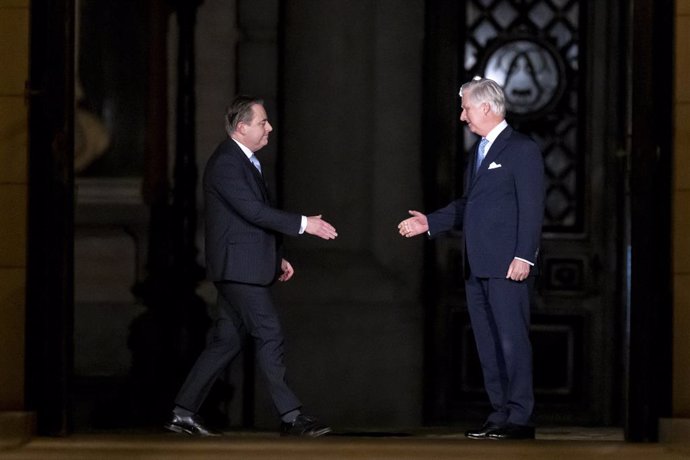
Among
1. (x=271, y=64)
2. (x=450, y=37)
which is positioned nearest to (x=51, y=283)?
(x=271, y=64)

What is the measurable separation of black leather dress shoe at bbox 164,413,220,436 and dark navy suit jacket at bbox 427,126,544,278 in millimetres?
1542

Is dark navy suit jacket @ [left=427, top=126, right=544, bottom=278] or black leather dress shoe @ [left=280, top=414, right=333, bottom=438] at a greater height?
dark navy suit jacket @ [left=427, top=126, right=544, bottom=278]

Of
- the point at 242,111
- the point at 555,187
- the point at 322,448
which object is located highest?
the point at 242,111

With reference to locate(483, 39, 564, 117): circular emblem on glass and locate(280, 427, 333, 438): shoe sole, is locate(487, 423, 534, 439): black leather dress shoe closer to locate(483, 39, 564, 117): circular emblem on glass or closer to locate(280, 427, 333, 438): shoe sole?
locate(280, 427, 333, 438): shoe sole

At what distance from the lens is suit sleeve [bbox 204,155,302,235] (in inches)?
353

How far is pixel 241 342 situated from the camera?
30.5ft

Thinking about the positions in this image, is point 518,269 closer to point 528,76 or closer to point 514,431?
point 514,431

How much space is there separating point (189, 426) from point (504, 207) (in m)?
1.89

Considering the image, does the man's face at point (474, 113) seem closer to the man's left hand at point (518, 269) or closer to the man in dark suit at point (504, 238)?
the man in dark suit at point (504, 238)

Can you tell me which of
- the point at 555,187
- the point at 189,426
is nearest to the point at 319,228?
the point at 189,426

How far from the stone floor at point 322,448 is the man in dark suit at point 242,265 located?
7.2 inches

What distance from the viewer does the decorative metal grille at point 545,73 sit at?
10.4 m

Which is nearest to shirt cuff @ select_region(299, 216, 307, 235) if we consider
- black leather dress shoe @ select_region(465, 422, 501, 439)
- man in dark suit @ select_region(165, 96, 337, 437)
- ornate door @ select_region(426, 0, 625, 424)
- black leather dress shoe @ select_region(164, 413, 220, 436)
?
man in dark suit @ select_region(165, 96, 337, 437)

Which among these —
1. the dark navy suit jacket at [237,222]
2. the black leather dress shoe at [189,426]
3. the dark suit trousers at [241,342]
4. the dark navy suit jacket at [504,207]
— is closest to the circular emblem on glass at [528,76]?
the dark navy suit jacket at [504,207]
